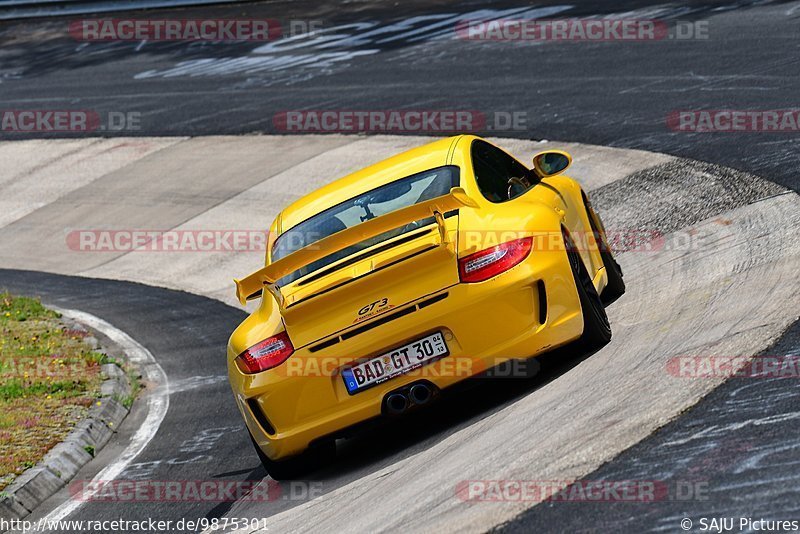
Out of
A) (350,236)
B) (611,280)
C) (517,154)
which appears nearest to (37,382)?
(350,236)

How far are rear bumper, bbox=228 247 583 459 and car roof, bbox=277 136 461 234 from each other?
141cm

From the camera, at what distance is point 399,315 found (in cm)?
638

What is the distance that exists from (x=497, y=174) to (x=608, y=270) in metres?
1.17

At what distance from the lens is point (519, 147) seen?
14.9m

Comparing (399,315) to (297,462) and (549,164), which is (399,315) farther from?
(549,164)

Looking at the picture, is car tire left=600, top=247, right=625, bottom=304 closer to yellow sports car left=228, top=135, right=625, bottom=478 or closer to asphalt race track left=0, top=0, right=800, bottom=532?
asphalt race track left=0, top=0, right=800, bottom=532

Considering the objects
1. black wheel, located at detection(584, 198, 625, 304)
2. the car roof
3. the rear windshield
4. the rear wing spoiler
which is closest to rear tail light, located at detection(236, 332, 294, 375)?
the rear wing spoiler

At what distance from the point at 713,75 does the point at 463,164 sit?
8520mm

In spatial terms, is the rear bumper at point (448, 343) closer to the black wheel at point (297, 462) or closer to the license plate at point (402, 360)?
the license plate at point (402, 360)

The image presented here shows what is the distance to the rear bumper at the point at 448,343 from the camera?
6.36 m

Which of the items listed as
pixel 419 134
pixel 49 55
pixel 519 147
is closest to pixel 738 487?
pixel 519 147

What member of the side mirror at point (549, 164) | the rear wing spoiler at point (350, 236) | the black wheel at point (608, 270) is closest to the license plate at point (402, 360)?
the rear wing spoiler at point (350, 236)

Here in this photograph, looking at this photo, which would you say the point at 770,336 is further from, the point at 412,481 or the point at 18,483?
the point at 18,483

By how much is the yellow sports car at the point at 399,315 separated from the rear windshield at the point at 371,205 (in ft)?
1.24
